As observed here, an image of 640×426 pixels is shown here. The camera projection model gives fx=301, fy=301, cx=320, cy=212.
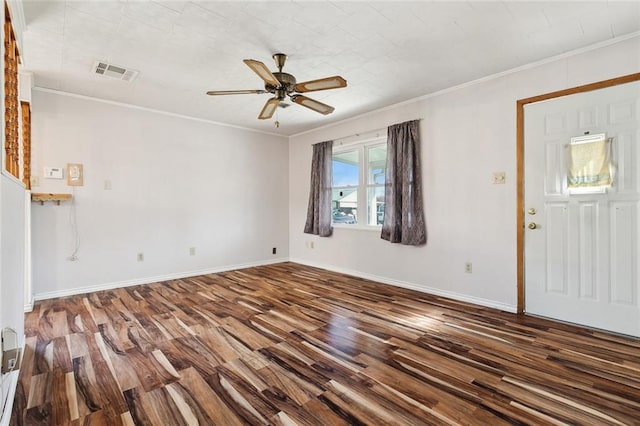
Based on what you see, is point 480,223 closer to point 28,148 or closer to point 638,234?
point 638,234

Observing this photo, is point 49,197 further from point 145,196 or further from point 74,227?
point 145,196

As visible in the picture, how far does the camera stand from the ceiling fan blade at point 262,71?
223 centimetres

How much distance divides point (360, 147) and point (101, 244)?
154 inches

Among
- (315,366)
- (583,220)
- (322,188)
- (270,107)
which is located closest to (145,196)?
(270,107)

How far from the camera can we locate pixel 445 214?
3.68 meters

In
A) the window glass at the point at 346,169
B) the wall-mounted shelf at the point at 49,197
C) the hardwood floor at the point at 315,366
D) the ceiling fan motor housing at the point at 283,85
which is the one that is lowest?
the hardwood floor at the point at 315,366

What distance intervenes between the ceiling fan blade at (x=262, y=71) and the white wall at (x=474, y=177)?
214 centimetres

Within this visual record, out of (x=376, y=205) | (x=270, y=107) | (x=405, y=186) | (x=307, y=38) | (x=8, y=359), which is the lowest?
(x=8, y=359)

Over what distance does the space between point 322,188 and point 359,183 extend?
2.27 ft

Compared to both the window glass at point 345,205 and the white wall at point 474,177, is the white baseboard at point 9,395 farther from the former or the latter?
the window glass at point 345,205

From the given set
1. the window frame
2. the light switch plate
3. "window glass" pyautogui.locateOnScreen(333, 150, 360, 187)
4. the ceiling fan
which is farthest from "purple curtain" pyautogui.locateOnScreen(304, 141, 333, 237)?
the light switch plate

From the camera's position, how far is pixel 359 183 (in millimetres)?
4855

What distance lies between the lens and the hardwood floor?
63.0 inches

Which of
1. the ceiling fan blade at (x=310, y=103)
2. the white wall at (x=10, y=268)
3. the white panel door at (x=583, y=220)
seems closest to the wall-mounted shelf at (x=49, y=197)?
the white wall at (x=10, y=268)
